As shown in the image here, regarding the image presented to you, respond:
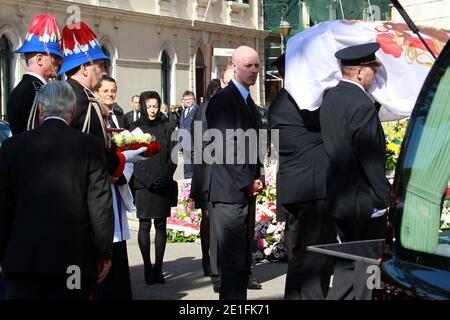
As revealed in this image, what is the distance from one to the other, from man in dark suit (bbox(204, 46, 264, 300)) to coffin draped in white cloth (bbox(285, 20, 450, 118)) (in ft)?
2.28

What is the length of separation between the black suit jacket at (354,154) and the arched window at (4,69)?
71.3 ft

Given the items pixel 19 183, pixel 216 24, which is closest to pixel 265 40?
pixel 216 24

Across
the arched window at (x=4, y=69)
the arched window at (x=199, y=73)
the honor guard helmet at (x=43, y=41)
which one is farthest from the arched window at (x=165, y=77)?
the honor guard helmet at (x=43, y=41)

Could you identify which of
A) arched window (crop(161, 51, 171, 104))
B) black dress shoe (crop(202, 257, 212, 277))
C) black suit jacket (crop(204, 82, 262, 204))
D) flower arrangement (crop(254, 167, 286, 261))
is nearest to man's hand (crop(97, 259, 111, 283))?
black suit jacket (crop(204, 82, 262, 204))

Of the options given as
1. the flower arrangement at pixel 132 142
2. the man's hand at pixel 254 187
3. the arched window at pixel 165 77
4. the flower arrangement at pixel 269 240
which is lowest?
the flower arrangement at pixel 269 240

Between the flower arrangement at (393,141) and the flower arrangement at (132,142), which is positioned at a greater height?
the flower arrangement at (132,142)

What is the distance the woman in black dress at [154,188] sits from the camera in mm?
8062

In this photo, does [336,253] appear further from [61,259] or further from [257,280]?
[257,280]

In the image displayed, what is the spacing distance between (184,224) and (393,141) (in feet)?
9.70

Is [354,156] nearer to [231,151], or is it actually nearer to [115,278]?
[231,151]

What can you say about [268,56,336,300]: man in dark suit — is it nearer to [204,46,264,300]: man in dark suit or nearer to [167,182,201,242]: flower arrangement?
[204,46,264,300]: man in dark suit

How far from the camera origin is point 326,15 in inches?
1078

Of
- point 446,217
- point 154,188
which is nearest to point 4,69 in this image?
point 154,188

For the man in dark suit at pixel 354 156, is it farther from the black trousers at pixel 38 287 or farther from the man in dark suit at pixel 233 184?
the black trousers at pixel 38 287
